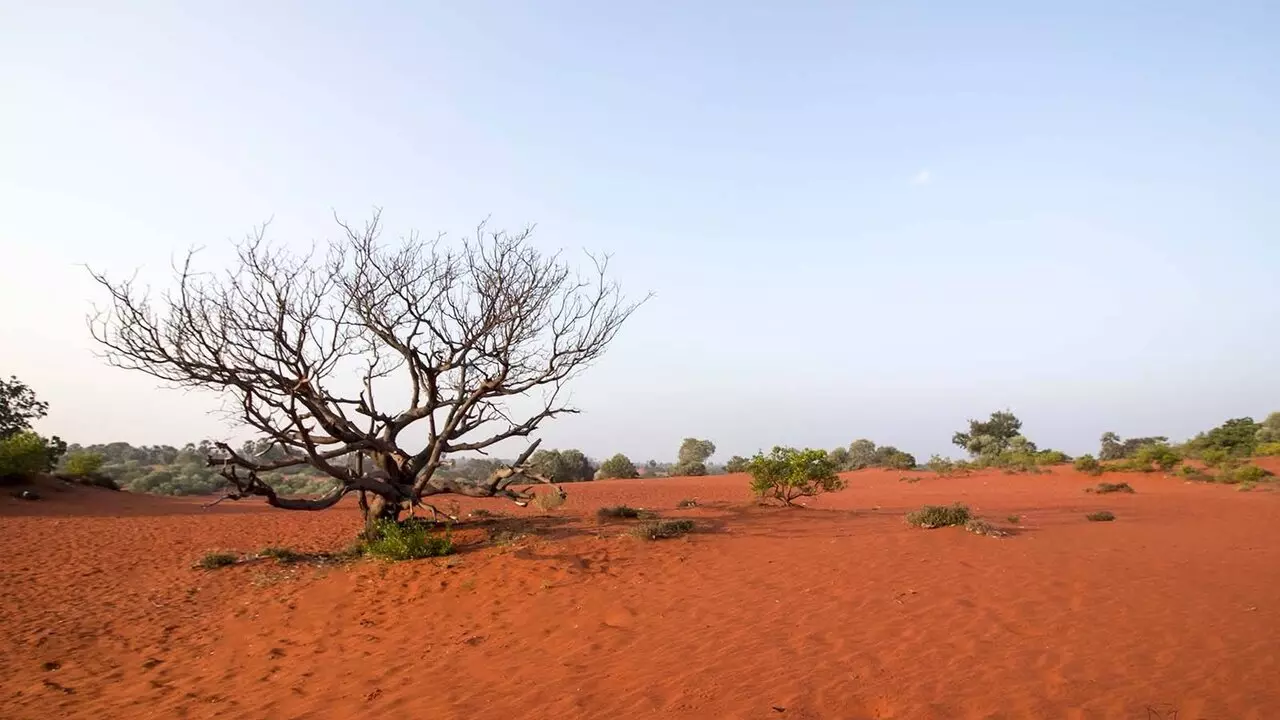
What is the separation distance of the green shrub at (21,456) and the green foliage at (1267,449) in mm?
50027

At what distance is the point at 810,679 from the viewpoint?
6203mm

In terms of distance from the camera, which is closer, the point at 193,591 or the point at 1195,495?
the point at 193,591

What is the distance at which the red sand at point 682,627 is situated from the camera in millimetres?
5988

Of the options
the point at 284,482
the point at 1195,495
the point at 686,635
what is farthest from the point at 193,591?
the point at 284,482

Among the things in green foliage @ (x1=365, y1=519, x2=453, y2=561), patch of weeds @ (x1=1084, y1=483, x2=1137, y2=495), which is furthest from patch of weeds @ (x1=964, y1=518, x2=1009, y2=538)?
patch of weeds @ (x1=1084, y1=483, x2=1137, y2=495)

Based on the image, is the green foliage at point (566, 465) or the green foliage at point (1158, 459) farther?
the green foliage at point (566, 465)

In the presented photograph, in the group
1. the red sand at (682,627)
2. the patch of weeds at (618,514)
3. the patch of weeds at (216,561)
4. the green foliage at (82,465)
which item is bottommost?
the red sand at (682,627)

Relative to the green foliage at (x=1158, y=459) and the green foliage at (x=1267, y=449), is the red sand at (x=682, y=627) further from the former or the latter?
the green foliage at (x=1267, y=449)

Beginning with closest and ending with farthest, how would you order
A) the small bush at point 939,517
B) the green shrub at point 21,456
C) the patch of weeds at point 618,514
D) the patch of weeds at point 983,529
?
the patch of weeds at point 983,529
the small bush at point 939,517
the patch of weeds at point 618,514
the green shrub at point 21,456

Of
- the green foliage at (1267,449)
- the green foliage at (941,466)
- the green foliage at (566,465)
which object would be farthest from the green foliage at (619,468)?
the green foliage at (1267,449)

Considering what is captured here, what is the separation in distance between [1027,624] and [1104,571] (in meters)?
3.57

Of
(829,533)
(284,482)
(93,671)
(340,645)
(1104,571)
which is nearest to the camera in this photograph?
(93,671)

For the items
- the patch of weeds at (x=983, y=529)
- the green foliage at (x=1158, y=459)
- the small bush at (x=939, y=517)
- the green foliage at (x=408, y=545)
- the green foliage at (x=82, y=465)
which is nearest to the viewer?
the green foliage at (x=408, y=545)

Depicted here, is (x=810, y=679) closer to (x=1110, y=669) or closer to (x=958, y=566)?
(x=1110, y=669)
